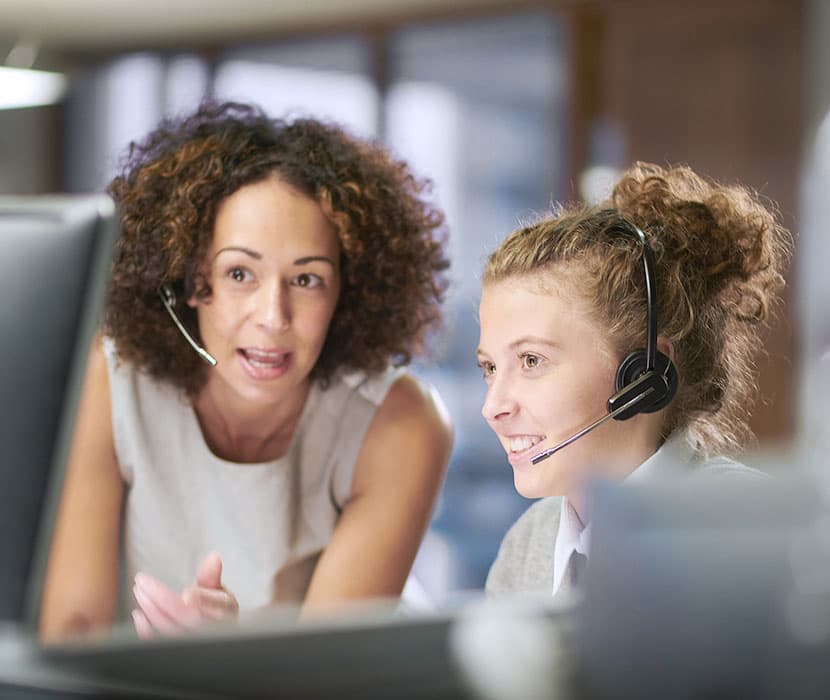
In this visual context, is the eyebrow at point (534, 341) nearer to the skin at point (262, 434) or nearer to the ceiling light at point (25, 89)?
the skin at point (262, 434)

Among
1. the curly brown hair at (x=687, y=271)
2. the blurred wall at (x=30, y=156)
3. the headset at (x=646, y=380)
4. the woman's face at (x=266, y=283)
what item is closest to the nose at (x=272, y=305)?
the woman's face at (x=266, y=283)

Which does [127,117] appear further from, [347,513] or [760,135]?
[347,513]

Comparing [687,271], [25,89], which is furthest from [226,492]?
[25,89]

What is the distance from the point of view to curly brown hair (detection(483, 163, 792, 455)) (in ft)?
3.22

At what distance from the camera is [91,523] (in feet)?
3.64

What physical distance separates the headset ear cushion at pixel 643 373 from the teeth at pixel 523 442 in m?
0.10

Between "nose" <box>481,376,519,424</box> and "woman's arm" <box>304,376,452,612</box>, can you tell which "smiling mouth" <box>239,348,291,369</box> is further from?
"nose" <box>481,376,519,424</box>

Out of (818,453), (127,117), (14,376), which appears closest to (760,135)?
(127,117)

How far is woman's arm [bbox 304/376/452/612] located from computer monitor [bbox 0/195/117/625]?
46 cm

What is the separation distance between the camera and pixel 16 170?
14.6 feet

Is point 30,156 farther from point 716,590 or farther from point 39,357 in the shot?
point 716,590

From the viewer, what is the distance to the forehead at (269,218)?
1.08 meters

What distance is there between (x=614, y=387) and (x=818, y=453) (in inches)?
11.4

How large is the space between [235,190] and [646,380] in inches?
19.1
